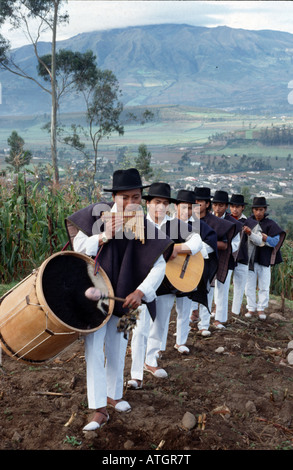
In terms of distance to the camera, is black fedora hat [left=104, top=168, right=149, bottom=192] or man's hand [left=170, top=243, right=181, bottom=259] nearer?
black fedora hat [left=104, top=168, right=149, bottom=192]

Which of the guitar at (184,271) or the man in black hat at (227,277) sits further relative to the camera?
the man in black hat at (227,277)

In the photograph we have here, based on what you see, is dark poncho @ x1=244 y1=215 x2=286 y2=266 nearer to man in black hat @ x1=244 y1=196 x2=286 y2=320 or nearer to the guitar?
man in black hat @ x1=244 y1=196 x2=286 y2=320

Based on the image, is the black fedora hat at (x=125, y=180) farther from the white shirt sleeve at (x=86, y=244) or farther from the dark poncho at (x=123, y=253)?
the white shirt sleeve at (x=86, y=244)

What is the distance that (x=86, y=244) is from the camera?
4090mm

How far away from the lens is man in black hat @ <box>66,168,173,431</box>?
13.2 ft

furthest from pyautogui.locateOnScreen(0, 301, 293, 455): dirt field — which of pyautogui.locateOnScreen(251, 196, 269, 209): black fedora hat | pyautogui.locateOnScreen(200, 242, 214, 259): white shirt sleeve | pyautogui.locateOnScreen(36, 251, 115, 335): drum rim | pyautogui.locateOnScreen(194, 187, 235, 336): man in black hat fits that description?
pyautogui.locateOnScreen(251, 196, 269, 209): black fedora hat

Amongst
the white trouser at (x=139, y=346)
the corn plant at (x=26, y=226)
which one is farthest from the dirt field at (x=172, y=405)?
the corn plant at (x=26, y=226)

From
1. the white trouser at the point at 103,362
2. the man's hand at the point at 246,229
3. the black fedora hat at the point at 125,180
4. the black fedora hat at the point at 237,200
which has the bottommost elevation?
the white trouser at the point at 103,362

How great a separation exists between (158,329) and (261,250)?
308 centimetres

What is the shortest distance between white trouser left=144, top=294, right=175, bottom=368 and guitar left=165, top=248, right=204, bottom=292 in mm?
197

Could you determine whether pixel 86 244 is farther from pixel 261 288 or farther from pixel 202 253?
pixel 261 288

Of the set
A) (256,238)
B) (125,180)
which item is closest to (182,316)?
(256,238)

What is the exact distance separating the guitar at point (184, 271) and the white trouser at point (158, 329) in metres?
0.20

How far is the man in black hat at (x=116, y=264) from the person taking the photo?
402cm
